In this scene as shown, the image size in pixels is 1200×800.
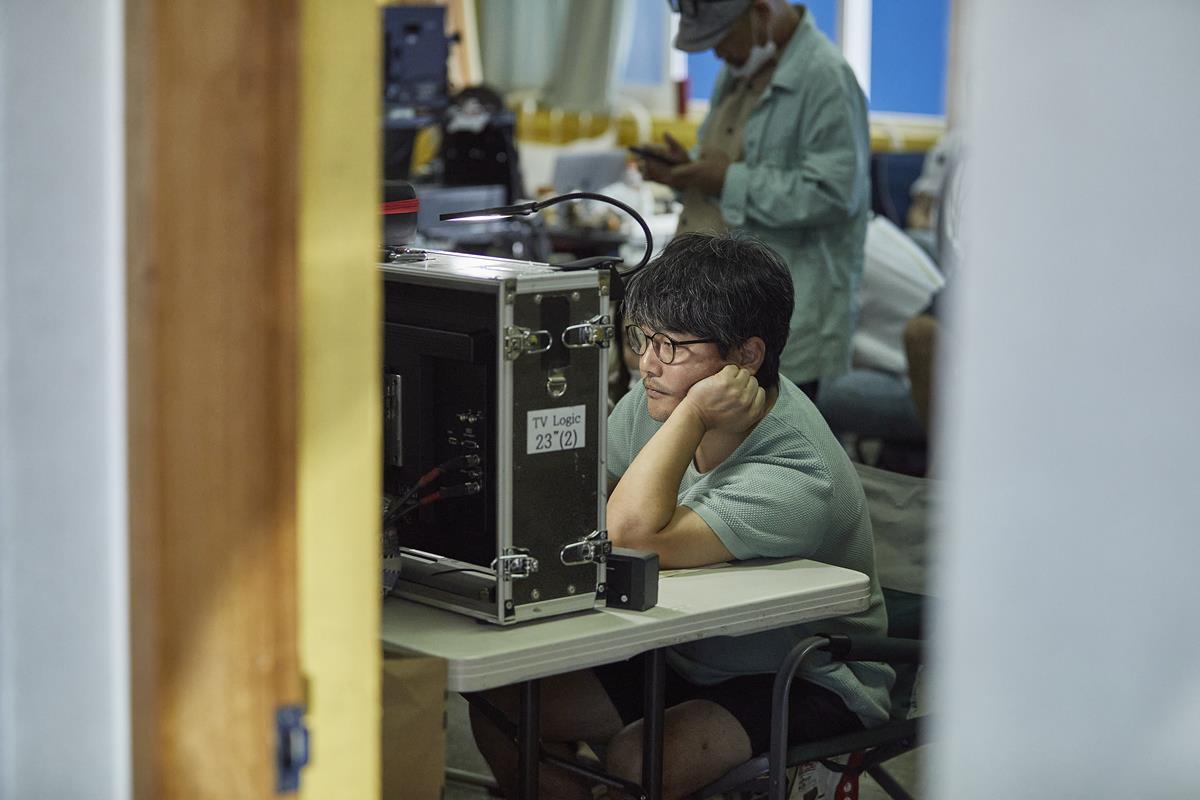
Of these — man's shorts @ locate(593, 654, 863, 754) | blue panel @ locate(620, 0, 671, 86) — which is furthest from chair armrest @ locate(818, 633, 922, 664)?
blue panel @ locate(620, 0, 671, 86)

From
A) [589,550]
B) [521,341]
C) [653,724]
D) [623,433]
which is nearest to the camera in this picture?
[521,341]

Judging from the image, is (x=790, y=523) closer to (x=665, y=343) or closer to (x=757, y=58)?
(x=665, y=343)

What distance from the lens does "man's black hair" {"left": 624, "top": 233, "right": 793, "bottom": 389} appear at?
216 cm

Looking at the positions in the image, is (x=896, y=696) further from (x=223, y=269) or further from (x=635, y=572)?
(x=223, y=269)

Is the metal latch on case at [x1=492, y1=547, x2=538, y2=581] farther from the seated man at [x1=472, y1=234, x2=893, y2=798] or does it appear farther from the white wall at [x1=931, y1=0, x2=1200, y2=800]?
the white wall at [x1=931, y1=0, x2=1200, y2=800]

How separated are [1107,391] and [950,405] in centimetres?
12

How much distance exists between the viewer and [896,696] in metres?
2.29

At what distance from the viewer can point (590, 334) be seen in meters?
1.74

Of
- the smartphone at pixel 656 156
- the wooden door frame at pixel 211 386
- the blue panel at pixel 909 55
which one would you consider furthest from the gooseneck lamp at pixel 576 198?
the blue panel at pixel 909 55

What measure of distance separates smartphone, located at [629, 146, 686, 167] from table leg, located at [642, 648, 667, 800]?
5.74ft

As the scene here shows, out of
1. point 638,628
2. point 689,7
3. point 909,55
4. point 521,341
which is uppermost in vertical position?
point 909,55

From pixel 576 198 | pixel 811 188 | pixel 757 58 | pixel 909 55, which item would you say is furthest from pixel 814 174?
pixel 909 55

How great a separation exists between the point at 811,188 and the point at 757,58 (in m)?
0.37

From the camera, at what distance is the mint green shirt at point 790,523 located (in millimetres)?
2047
